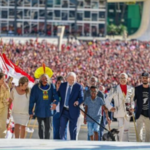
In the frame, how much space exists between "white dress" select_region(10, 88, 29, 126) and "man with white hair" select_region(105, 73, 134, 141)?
1576 mm

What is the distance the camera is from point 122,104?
14031 mm

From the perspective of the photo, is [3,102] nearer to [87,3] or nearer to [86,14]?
[86,14]

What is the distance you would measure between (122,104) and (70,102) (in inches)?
39.7

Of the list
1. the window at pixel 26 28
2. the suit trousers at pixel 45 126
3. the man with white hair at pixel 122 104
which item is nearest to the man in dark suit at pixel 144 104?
the man with white hair at pixel 122 104

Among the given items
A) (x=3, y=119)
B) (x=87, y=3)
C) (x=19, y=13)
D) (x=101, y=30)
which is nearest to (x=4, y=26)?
(x=19, y=13)

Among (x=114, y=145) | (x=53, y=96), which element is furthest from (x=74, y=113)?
(x=114, y=145)

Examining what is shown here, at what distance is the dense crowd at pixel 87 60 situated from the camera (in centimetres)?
3444

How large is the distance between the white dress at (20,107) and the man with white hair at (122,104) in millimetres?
1576

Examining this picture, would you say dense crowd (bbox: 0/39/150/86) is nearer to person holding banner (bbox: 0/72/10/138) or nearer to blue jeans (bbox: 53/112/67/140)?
blue jeans (bbox: 53/112/67/140)

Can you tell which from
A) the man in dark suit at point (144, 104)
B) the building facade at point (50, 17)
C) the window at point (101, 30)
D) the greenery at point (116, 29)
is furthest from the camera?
the greenery at point (116, 29)

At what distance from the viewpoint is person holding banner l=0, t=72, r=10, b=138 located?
13.4 m

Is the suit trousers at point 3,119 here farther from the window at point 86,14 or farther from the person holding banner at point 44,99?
the window at point 86,14

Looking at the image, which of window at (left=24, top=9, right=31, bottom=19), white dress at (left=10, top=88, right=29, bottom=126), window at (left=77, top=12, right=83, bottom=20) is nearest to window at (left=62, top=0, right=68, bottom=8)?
window at (left=77, top=12, right=83, bottom=20)

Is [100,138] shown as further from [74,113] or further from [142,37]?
[142,37]
